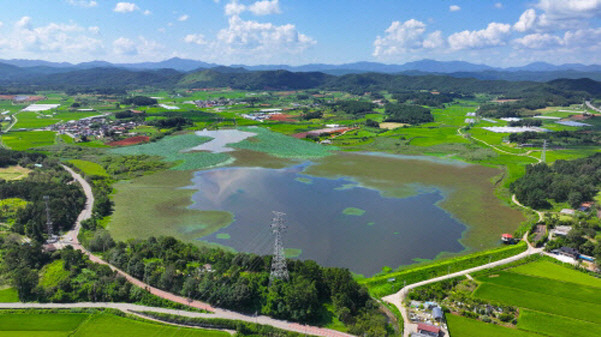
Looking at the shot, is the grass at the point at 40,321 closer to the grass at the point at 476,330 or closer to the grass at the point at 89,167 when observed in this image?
the grass at the point at 476,330

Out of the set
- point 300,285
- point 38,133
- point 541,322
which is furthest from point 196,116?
point 541,322

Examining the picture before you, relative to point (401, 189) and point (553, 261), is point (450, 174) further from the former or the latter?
point (553, 261)

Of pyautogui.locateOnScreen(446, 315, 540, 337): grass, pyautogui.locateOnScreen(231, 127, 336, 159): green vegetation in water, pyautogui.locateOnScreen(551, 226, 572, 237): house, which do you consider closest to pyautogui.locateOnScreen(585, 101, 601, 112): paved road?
pyautogui.locateOnScreen(231, 127, 336, 159): green vegetation in water

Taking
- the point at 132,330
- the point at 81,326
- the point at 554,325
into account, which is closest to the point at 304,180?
the point at 132,330

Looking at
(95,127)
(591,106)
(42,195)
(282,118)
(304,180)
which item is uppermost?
(591,106)

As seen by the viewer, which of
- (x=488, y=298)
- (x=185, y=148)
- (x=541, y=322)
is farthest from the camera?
(x=185, y=148)

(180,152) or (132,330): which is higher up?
(180,152)

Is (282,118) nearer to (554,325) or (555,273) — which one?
(555,273)
